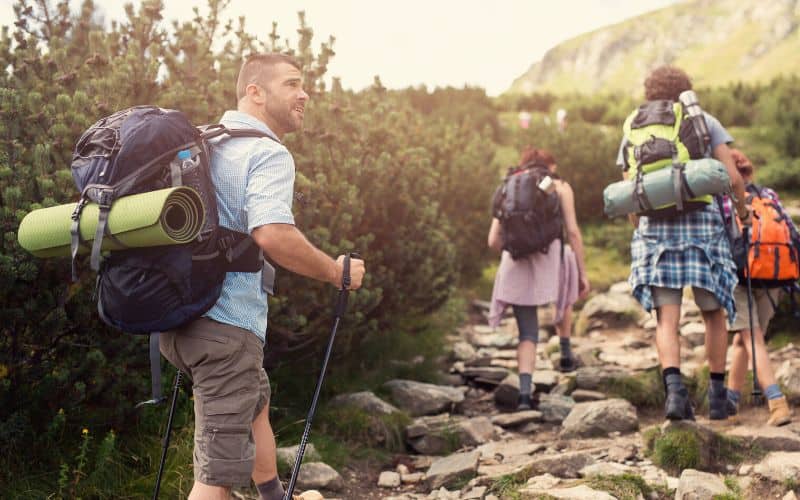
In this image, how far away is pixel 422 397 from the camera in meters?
6.52

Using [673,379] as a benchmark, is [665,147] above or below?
above

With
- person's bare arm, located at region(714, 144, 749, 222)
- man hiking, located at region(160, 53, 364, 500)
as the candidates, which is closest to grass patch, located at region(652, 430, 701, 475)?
person's bare arm, located at region(714, 144, 749, 222)

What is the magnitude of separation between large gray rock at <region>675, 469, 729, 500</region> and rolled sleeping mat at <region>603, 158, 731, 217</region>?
1580 mm

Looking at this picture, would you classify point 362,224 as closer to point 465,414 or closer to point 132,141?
point 465,414

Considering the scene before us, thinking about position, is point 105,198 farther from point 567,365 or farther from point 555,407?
point 567,365

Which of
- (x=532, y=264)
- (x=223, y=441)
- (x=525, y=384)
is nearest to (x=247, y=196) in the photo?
(x=223, y=441)

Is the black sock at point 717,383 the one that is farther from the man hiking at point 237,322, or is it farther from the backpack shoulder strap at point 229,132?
the backpack shoulder strap at point 229,132

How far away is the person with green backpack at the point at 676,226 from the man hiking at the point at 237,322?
2780 mm

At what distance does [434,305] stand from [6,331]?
4.41 metres

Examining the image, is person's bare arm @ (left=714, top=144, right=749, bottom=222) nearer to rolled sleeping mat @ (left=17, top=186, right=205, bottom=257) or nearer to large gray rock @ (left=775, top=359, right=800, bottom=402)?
large gray rock @ (left=775, top=359, right=800, bottom=402)

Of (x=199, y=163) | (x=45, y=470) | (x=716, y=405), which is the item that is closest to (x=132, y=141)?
(x=199, y=163)

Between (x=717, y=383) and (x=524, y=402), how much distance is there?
1.60m

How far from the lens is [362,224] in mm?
6500

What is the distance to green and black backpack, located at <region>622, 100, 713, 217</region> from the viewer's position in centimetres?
482
